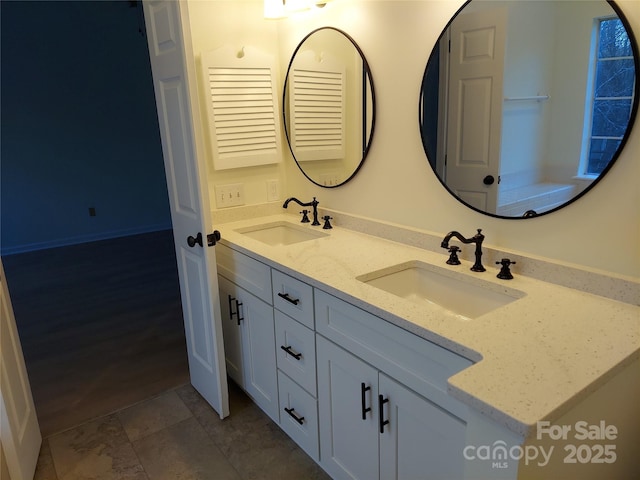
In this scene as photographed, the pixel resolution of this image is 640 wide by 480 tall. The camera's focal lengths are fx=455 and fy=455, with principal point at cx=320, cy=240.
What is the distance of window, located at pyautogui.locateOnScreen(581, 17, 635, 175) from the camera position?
1227mm

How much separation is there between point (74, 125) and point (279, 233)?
4185 mm

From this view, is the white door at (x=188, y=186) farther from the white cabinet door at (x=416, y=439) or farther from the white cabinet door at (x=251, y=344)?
the white cabinet door at (x=416, y=439)

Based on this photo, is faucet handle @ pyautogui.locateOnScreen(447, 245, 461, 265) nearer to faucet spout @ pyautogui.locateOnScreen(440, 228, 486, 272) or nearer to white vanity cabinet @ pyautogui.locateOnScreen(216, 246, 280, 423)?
faucet spout @ pyautogui.locateOnScreen(440, 228, 486, 272)

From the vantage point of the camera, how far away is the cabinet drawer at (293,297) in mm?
1696

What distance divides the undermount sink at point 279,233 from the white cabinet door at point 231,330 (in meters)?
0.30

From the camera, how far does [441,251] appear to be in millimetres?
1825

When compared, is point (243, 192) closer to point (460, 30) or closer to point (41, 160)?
point (460, 30)

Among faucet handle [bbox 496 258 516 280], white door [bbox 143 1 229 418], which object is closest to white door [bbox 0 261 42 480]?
white door [bbox 143 1 229 418]

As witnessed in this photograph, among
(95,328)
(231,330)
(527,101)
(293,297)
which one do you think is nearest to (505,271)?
(527,101)

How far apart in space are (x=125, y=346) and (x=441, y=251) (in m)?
2.24

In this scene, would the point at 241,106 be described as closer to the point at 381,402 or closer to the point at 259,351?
the point at 259,351

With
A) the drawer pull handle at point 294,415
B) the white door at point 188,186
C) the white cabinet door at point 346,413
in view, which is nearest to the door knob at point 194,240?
the white door at point 188,186

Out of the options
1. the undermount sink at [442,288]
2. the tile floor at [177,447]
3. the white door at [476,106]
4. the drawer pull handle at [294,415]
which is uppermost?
the white door at [476,106]

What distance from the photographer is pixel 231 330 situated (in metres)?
2.36
